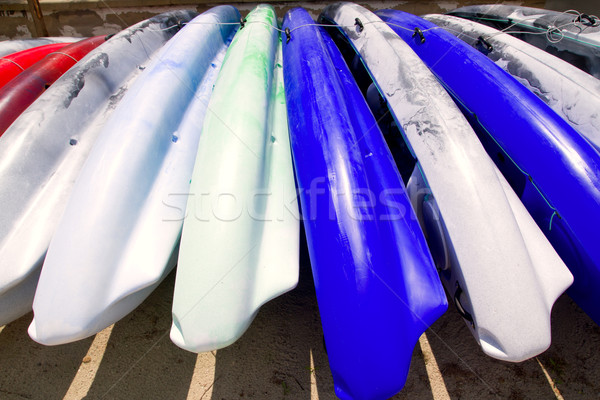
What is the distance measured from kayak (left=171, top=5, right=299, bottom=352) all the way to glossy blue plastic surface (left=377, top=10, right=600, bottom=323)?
0.92 meters

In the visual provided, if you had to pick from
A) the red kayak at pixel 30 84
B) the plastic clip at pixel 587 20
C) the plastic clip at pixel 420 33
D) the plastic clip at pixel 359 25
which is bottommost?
the red kayak at pixel 30 84

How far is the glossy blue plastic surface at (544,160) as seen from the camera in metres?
1.27

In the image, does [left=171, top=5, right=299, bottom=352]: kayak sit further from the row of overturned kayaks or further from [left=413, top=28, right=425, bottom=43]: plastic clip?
[left=413, top=28, right=425, bottom=43]: plastic clip

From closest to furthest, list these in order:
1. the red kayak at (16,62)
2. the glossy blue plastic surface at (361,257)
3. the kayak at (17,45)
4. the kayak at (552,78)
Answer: the glossy blue plastic surface at (361,257)
the kayak at (552,78)
the red kayak at (16,62)
the kayak at (17,45)

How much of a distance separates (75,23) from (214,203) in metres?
4.08

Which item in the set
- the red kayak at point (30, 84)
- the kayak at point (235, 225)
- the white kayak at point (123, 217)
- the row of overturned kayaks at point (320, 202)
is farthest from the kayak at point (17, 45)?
the kayak at point (235, 225)

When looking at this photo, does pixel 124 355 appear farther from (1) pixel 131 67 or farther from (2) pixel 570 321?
(2) pixel 570 321

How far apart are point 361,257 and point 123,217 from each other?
85cm

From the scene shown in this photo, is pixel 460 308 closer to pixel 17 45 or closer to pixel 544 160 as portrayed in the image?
pixel 544 160

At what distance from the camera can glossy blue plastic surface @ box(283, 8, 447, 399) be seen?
1085mm

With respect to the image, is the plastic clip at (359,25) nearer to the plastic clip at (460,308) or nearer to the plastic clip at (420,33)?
the plastic clip at (420,33)

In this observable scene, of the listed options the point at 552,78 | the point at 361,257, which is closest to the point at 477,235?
the point at 361,257

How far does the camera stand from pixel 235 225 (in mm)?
1229

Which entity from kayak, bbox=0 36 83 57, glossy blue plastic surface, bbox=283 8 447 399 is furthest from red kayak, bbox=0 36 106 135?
glossy blue plastic surface, bbox=283 8 447 399
